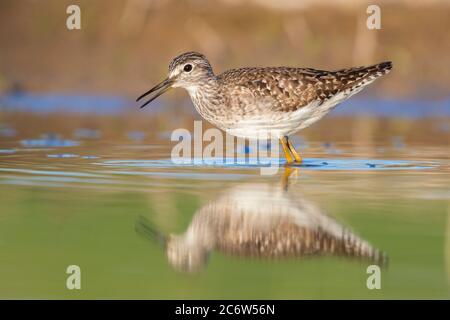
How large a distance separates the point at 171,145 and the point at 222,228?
7.56m

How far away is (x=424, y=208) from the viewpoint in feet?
32.2

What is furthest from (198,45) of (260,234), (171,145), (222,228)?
(260,234)

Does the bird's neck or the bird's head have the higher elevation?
the bird's head

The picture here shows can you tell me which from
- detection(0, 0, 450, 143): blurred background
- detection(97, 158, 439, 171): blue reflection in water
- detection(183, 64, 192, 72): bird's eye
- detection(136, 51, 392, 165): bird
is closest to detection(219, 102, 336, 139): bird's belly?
detection(136, 51, 392, 165): bird

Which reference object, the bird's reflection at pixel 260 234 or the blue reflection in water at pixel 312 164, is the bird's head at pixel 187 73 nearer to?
the blue reflection in water at pixel 312 164

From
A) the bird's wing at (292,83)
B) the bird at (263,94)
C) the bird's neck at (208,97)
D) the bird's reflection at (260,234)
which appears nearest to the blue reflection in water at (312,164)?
the bird at (263,94)

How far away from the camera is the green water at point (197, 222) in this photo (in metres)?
7.02

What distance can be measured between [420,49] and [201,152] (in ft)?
36.2

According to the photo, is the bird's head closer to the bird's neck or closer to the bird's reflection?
the bird's neck

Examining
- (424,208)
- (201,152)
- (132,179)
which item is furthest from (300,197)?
(201,152)

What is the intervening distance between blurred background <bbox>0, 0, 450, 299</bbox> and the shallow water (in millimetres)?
32

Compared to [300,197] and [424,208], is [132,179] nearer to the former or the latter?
[300,197]

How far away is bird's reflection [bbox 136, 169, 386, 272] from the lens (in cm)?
804

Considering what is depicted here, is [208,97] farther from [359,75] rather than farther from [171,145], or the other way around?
[171,145]
